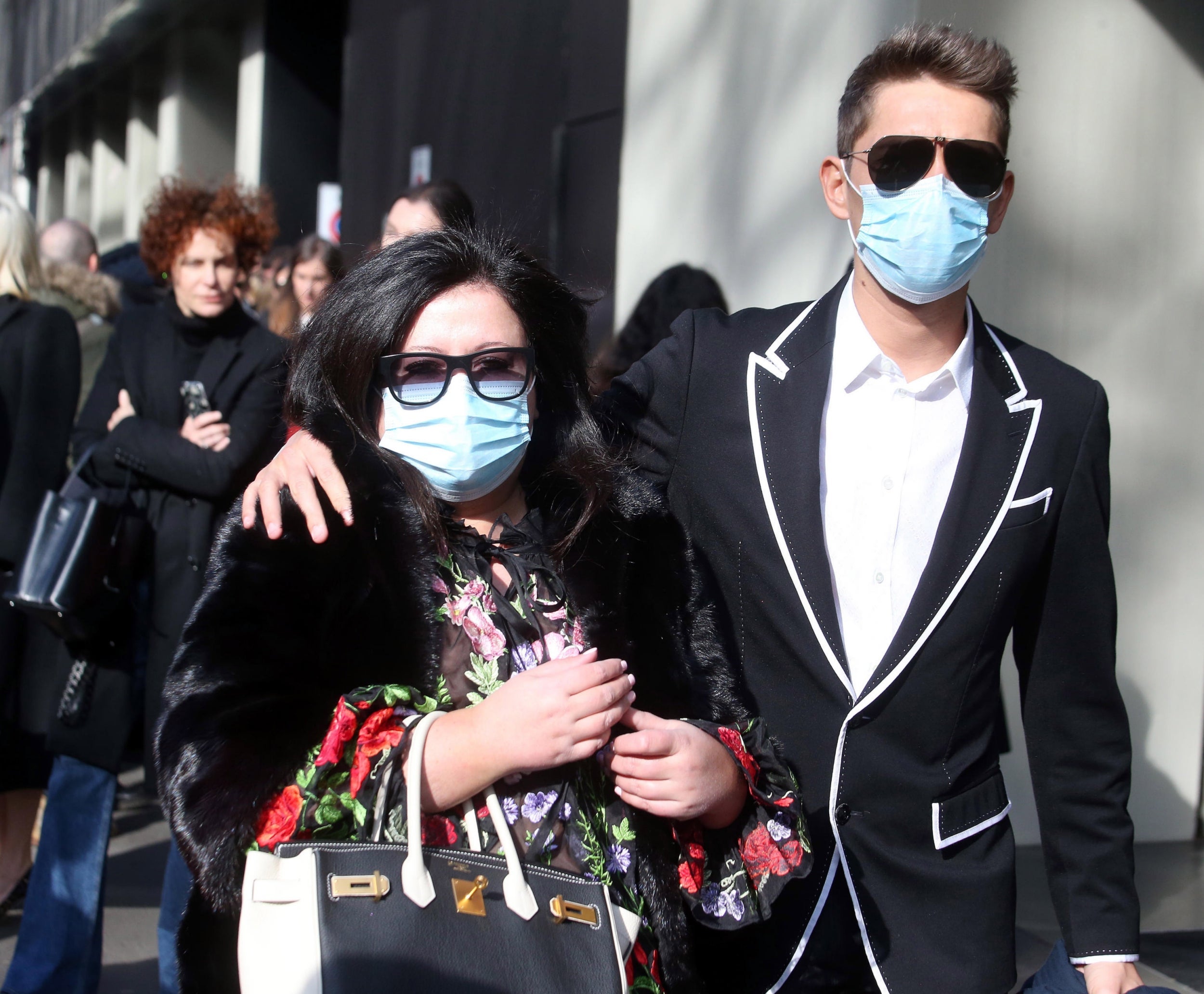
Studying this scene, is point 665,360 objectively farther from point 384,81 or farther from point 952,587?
point 384,81

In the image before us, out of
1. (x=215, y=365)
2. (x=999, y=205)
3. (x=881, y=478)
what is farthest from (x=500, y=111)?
(x=881, y=478)

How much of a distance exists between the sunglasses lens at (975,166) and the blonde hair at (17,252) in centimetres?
303

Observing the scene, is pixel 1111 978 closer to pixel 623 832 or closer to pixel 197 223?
pixel 623 832

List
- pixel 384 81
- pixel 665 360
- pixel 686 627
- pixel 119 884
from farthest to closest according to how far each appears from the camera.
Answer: pixel 384 81
pixel 119 884
pixel 665 360
pixel 686 627

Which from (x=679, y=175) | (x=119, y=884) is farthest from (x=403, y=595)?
(x=679, y=175)

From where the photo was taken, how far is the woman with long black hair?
169cm

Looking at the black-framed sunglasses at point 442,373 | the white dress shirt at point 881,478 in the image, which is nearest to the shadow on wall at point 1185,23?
the white dress shirt at point 881,478

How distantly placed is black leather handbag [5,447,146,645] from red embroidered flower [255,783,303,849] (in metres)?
2.03

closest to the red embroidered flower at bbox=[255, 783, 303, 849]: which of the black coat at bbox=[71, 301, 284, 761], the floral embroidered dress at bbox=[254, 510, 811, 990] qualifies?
the floral embroidered dress at bbox=[254, 510, 811, 990]

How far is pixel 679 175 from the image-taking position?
5.99m

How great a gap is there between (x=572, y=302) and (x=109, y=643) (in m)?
2.10

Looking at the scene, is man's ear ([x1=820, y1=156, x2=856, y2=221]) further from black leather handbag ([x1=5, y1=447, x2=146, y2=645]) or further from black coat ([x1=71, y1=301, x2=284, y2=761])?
black leather handbag ([x1=5, y1=447, x2=146, y2=645])

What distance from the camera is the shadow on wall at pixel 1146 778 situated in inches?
183

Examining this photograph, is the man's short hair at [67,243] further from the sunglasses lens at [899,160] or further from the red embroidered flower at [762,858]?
the red embroidered flower at [762,858]
